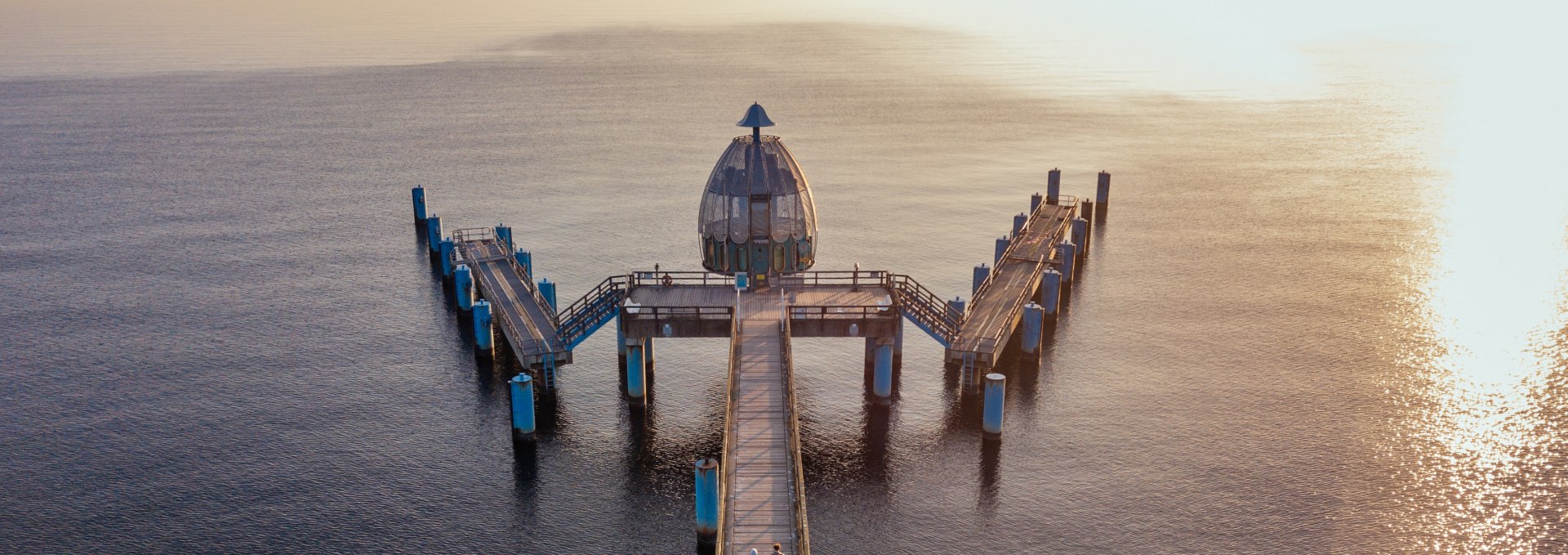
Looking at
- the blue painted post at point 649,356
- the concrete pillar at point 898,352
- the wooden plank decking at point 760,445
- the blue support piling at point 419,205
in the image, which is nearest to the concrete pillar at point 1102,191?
the concrete pillar at point 898,352

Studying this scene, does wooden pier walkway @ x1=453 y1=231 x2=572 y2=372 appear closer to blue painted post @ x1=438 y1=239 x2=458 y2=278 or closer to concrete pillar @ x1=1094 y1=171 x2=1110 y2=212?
blue painted post @ x1=438 y1=239 x2=458 y2=278

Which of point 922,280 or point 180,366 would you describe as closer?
point 180,366

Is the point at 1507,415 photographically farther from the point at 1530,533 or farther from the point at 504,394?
the point at 504,394

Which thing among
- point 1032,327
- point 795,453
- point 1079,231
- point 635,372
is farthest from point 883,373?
point 1079,231

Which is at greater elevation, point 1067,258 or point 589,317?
point 589,317

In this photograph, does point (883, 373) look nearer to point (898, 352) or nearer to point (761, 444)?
point (898, 352)

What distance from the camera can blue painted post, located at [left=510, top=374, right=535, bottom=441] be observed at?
48.1 metres

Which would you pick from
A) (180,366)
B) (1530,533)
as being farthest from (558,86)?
(1530,533)

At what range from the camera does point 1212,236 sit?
84250 mm

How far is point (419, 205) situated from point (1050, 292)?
1829 inches

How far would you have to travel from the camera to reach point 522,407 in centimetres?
4878

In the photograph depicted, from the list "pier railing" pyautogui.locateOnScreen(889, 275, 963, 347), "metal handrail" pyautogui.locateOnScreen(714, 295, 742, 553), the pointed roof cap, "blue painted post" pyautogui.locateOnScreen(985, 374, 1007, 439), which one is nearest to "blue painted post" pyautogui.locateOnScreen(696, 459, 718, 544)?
"metal handrail" pyautogui.locateOnScreen(714, 295, 742, 553)

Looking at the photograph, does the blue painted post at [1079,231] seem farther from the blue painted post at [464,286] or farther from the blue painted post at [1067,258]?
the blue painted post at [464,286]

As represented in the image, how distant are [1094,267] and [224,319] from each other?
52.5 m
